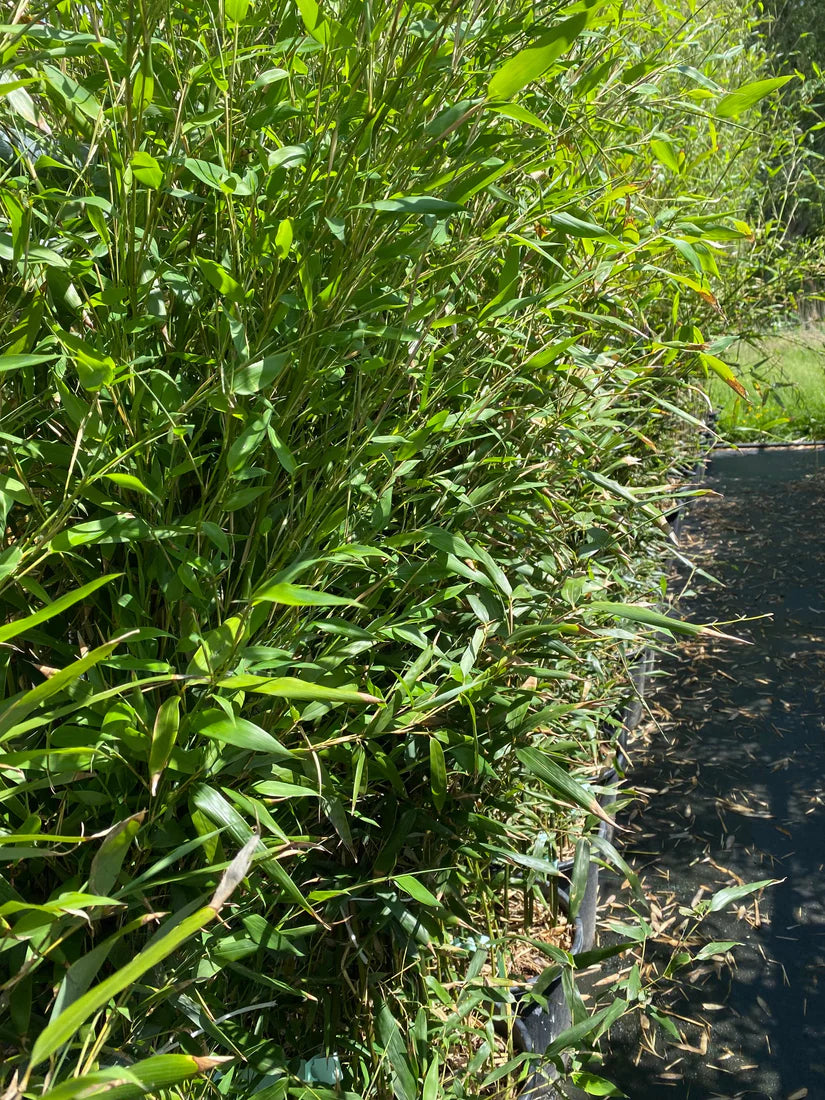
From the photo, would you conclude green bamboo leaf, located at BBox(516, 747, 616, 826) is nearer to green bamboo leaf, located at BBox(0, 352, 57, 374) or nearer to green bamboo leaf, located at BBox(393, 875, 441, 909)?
green bamboo leaf, located at BBox(393, 875, 441, 909)

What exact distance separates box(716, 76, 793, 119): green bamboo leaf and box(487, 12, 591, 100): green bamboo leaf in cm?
35

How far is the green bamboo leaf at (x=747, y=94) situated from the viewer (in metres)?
0.98

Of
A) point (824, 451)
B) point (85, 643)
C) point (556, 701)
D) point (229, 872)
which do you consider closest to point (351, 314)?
point (85, 643)

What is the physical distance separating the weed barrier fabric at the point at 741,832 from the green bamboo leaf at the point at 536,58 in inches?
47.6

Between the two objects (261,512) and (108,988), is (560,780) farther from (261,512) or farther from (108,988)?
(108,988)

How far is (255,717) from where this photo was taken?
2.99ft

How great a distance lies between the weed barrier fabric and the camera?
180cm

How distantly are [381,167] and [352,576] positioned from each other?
463mm

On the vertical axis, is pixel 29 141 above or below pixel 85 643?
above

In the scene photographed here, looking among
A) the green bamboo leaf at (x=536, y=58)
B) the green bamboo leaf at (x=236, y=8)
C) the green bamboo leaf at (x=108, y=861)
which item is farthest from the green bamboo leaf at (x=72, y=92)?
the green bamboo leaf at (x=108, y=861)

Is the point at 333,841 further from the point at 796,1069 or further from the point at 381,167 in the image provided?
the point at 796,1069

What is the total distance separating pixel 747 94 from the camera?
40.4 inches

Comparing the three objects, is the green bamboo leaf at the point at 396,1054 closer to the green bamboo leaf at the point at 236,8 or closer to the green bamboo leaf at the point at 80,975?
the green bamboo leaf at the point at 80,975

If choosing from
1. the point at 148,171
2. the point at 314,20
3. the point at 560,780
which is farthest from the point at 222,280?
the point at 560,780
